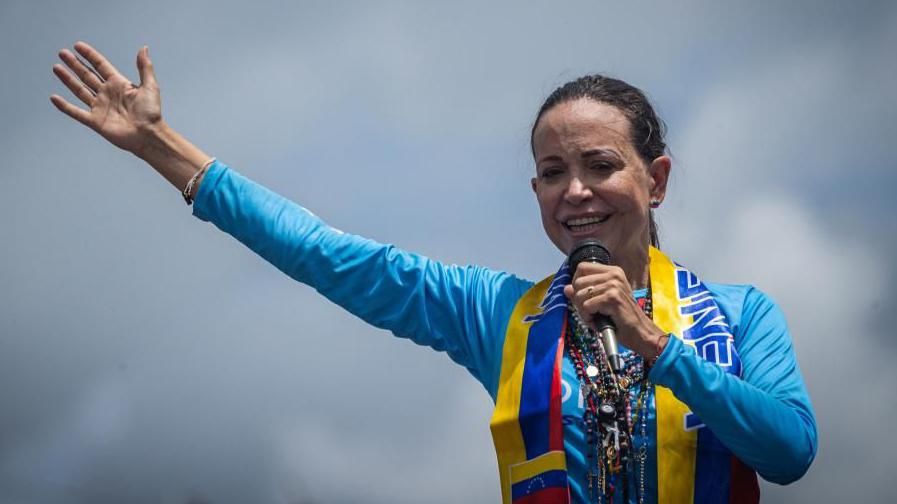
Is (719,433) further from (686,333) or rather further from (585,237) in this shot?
(585,237)

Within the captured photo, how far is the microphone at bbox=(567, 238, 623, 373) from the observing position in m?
3.39

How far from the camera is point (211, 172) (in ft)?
13.4

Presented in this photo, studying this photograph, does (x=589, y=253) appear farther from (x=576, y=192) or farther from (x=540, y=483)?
(x=540, y=483)

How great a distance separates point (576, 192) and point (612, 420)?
0.83 m

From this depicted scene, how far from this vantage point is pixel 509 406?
387cm

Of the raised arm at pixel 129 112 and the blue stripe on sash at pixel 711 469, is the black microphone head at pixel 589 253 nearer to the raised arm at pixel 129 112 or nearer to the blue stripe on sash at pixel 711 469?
the blue stripe on sash at pixel 711 469

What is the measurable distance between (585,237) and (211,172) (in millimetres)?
1409

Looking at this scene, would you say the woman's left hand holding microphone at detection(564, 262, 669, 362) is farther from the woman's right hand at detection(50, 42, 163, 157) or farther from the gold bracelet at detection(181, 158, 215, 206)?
the woman's right hand at detection(50, 42, 163, 157)

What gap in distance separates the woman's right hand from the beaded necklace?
182 centimetres

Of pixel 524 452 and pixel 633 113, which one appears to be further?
pixel 633 113

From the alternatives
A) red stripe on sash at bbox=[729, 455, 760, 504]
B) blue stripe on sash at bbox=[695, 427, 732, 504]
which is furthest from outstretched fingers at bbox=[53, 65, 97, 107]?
red stripe on sash at bbox=[729, 455, 760, 504]

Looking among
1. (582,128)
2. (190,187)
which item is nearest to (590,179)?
(582,128)

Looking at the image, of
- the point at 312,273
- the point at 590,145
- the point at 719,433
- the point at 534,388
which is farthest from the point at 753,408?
the point at 312,273

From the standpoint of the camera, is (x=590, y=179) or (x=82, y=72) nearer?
(x=590, y=179)
